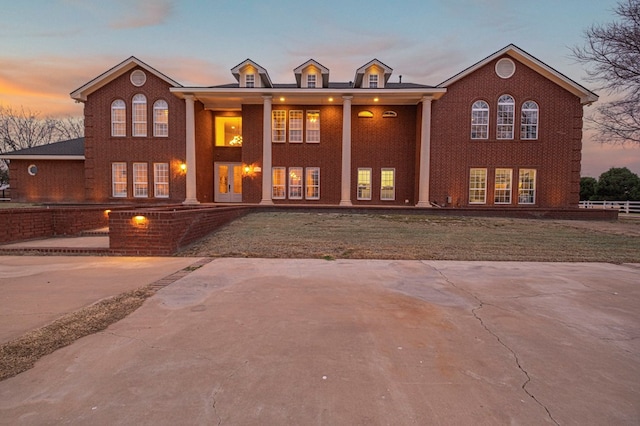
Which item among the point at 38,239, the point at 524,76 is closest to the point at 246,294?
the point at 38,239

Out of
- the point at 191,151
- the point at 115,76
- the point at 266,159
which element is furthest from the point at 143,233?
the point at 115,76

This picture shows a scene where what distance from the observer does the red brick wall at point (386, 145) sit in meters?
22.2

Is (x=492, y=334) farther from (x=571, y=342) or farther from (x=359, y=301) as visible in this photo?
(x=359, y=301)

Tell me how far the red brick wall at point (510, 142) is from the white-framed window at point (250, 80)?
11069mm

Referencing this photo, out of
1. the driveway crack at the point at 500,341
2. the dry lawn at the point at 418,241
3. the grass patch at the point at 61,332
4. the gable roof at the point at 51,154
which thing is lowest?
the driveway crack at the point at 500,341

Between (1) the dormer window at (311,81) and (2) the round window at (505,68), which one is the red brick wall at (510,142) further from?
(1) the dormer window at (311,81)

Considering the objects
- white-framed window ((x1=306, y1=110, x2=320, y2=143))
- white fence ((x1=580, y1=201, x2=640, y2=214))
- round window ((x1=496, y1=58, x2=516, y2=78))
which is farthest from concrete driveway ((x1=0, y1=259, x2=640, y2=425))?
white fence ((x1=580, y1=201, x2=640, y2=214))

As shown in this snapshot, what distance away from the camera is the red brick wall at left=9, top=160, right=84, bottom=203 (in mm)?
23578

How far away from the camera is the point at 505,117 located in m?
20.7

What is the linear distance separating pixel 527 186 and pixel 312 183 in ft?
42.6

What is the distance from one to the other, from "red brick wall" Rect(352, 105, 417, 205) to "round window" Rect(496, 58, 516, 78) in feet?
16.6

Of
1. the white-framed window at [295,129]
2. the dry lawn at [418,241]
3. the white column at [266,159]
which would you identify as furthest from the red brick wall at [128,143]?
the dry lawn at [418,241]

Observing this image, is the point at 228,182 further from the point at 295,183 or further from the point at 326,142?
the point at 326,142

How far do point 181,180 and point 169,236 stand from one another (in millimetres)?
14467
